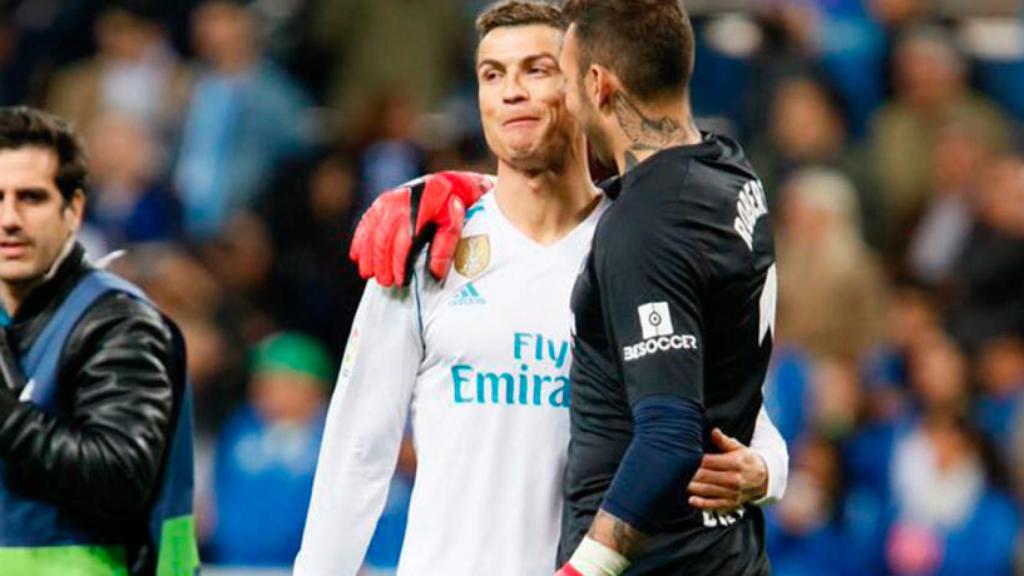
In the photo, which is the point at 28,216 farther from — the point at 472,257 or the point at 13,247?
the point at 472,257

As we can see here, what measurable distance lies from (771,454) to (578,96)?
859 mm

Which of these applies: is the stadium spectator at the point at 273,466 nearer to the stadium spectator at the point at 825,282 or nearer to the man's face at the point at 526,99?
the stadium spectator at the point at 825,282

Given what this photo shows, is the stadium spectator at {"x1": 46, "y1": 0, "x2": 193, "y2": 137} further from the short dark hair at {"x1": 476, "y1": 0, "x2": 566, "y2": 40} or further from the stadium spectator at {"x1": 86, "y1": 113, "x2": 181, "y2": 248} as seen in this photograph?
the short dark hair at {"x1": 476, "y1": 0, "x2": 566, "y2": 40}

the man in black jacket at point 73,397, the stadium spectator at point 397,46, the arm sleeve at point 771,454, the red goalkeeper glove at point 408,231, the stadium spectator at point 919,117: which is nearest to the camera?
the arm sleeve at point 771,454

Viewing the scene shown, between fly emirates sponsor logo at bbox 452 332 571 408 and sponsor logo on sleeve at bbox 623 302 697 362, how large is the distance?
0.74 m

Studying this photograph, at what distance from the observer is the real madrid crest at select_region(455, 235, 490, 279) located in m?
5.39

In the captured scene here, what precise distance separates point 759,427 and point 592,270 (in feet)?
1.98

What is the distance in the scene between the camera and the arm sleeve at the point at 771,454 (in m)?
5.00

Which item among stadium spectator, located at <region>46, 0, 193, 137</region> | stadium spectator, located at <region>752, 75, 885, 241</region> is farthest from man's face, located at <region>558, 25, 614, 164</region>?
stadium spectator, located at <region>46, 0, 193, 137</region>

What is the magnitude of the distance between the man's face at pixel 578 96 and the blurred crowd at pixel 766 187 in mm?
4954

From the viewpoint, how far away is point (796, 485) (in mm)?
9805

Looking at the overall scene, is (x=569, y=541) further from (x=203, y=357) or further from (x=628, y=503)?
(x=203, y=357)

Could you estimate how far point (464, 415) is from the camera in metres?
5.31

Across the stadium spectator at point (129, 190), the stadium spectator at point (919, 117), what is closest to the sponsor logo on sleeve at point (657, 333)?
the stadium spectator at point (919, 117)
